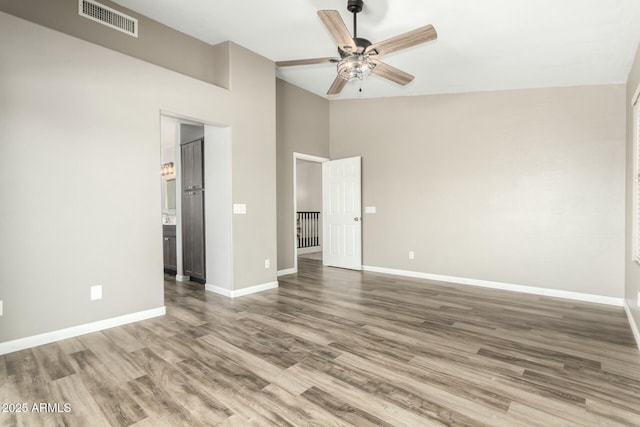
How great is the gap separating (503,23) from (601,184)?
2499 mm

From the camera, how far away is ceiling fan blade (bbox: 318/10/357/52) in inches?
94.0

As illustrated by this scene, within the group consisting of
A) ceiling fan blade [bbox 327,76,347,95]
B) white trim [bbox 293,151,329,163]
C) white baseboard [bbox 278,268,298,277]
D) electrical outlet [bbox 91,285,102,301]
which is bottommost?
white baseboard [bbox 278,268,298,277]

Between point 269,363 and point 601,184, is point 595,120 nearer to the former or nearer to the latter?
point 601,184

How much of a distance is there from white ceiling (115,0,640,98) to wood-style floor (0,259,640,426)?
288 cm

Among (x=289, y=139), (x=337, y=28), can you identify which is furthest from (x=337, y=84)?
(x=289, y=139)

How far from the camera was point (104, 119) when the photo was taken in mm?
3172

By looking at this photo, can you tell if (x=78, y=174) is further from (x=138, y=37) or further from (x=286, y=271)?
(x=286, y=271)

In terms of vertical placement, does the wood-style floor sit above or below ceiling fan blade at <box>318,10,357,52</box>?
below

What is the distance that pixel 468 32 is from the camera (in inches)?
136

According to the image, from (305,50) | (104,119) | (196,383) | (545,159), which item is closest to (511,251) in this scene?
(545,159)

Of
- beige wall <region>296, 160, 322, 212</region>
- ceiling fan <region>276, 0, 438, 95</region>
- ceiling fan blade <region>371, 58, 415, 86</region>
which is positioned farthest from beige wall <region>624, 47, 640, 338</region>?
beige wall <region>296, 160, 322, 212</region>

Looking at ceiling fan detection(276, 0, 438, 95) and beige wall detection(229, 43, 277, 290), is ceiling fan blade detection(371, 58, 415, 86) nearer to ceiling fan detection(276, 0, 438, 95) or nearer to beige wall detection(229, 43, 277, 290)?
ceiling fan detection(276, 0, 438, 95)

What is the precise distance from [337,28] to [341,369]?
2570 mm

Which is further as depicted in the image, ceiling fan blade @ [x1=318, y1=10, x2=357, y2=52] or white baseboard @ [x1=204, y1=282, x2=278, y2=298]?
white baseboard @ [x1=204, y1=282, x2=278, y2=298]
